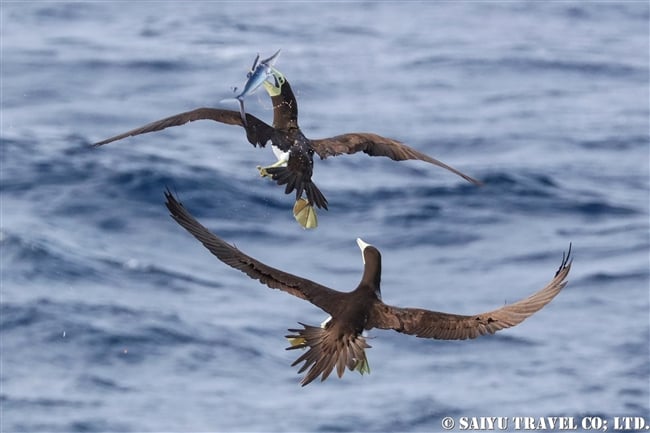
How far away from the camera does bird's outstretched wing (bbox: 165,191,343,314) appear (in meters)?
9.71

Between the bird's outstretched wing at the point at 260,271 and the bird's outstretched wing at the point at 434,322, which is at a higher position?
the bird's outstretched wing at the point at 260,271

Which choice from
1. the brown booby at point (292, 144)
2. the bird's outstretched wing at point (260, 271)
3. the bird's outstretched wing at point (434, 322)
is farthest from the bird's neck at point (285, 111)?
the bird's outstretched wing at point (434, 322)

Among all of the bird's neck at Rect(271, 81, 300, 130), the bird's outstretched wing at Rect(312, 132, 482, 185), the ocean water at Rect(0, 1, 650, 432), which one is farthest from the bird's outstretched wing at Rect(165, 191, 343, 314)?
the ocean water at Rect(0, 1, 650, 432)

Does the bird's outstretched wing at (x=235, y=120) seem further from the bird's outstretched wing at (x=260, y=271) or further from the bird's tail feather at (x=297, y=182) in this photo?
the bird's outstretched wing at (x=260, y=271)

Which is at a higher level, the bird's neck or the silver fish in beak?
the silver fish in beak

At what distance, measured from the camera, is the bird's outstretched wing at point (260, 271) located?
971 cm

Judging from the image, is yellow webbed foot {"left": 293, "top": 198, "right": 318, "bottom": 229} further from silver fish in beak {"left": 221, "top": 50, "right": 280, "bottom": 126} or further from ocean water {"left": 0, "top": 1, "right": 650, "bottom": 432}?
ocean water {"left": 0, "top": 1, "right": 650, "bottom": 432}

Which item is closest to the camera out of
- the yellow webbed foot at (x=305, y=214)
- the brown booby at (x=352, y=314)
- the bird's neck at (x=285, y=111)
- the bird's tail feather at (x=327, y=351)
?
the bird's tail feather at (x=327, y=351)

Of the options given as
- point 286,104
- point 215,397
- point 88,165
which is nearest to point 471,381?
point 215,397

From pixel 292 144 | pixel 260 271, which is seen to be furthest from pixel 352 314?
pixel 292 144

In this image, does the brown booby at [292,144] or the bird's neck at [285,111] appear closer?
the brown booby at [292,144]

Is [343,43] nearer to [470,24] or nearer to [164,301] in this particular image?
[470,24]

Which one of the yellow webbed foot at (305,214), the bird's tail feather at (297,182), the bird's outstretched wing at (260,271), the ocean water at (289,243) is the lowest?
the ocean water at (289,243)

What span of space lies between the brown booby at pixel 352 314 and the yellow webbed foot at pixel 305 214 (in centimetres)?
40
